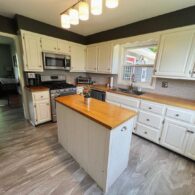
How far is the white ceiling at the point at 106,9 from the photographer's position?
193 cm

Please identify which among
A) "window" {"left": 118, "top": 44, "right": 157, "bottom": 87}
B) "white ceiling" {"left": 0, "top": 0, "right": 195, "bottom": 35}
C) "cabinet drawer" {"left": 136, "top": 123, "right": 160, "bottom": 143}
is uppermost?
"white ceiling" {"left": 0, "top": 0, "right": 195, "bottom": 35}

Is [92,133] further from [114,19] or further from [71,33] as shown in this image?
[71,33]

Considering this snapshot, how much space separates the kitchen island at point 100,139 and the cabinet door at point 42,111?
128cm

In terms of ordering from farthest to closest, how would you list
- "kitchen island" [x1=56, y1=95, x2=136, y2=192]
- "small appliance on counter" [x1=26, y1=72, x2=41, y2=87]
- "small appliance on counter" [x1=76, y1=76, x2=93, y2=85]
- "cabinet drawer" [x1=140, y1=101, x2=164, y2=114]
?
"small appliance on counter" [x1=76, y1=76, x2=93, y2=85]
"small appliance on counter" [x1=26, y1=72, x2=41, y2=87]
"cabinet drawer" [x1=140, y1=101, x2=164, y2=114]
"kitchen island" [x1=56, y1=95, x2=136, y2=192]

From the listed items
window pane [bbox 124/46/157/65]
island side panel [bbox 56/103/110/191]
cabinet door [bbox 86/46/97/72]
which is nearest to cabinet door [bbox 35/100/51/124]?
island side panel [bbox 56/103/110/191]

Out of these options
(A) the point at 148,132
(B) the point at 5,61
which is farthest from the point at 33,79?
(B) the point at 5,61

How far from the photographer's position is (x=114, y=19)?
258 centimetres

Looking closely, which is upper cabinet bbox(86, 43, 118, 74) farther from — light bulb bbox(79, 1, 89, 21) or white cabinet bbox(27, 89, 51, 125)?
light bulb bbox(79, 1, 89, 21)

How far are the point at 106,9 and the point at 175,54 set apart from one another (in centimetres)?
156

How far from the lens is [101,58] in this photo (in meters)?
3.46

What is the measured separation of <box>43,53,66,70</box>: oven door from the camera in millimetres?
3004

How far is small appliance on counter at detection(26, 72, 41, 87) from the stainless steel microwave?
14.0 inches

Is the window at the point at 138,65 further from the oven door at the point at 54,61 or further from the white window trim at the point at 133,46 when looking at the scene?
the oven door at the point at 54,61

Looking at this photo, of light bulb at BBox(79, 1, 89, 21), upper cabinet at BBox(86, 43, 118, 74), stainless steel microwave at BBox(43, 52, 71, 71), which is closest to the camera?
light bulb at BBox(79, 1, 89, 21)
